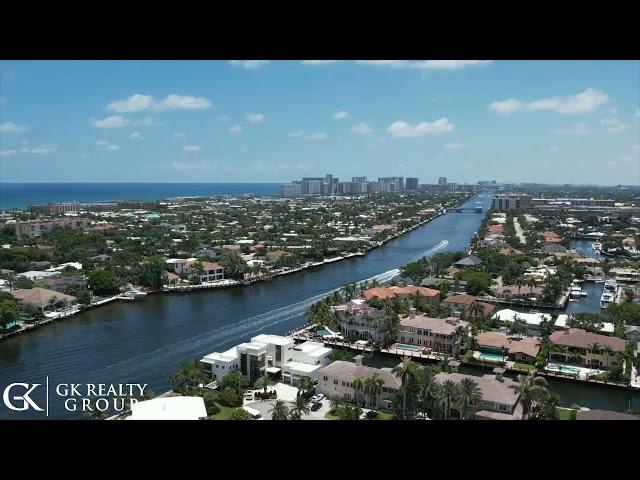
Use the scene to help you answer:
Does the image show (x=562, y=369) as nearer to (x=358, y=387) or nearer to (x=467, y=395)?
(x=467, y=395)

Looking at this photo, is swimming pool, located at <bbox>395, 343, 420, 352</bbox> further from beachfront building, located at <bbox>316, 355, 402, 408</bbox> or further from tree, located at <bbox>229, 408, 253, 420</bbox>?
tree, located at <bbox>229, 408, 253, 420</bbox>

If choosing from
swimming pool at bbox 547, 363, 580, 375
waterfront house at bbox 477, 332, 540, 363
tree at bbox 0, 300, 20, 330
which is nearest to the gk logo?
tree at bbox 0, 300, 20, 330

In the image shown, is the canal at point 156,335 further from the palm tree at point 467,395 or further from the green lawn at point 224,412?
the palm tree at point 467,395

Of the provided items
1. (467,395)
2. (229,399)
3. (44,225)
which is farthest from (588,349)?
(44,225)

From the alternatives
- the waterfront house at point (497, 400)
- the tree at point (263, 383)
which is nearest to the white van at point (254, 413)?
the tree at point (263, 383)

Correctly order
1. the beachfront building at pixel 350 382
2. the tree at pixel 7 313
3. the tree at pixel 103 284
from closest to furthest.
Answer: the beachfront building at pixel 350 382, the tree at pixel 7 313, the tree at pixel 103 284
